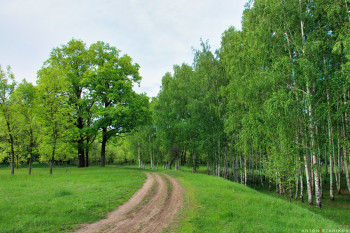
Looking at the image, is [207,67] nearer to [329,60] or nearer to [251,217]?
[329,60]

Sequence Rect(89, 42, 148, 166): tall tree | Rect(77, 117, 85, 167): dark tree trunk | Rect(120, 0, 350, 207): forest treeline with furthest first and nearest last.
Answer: Rect(77, 117, 85, 167): dark tree trunk → Rect(89, 42, 148, 166): tall tree → Rect(120, 0, 350, 207): forest treeline

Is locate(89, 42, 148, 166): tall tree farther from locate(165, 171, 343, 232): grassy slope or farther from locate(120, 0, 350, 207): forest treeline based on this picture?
locate(165, 171, 343, 232): grassy slope

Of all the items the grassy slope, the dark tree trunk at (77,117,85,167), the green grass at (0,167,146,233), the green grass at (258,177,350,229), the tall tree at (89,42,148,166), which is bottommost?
the green grass at (258,177,350,229)

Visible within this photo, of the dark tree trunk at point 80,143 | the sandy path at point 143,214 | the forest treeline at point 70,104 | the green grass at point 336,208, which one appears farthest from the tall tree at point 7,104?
the green grass at point 336,208

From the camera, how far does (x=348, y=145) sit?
14.0 meters

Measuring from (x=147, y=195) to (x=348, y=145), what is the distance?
1488cm

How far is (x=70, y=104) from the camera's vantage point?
27562 millimetres

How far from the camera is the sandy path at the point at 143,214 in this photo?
23.3 ft

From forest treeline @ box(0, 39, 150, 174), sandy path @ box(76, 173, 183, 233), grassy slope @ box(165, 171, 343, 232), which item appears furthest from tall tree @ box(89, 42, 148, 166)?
grassy slope @ box(165, 171, 343, 232)

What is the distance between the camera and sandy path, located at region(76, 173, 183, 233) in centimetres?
711

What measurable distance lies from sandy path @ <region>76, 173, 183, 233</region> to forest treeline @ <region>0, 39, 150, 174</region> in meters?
14.6

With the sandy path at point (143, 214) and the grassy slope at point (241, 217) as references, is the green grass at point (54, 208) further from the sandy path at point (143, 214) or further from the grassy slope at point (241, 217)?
the grassy slope at point (241, 217)

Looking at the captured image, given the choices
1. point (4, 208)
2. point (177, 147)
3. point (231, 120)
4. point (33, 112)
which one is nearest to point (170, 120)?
point (177, 147)

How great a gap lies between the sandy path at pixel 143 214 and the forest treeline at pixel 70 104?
14.6 m
